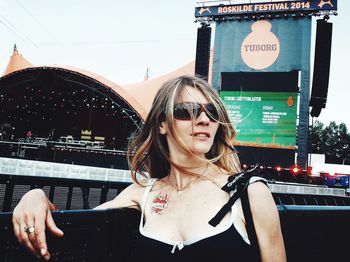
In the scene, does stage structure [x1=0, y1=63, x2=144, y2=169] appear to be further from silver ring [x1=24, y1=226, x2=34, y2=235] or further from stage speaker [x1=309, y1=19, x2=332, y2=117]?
silver ring [x1=24, y1=226, x2=34, y2=235]

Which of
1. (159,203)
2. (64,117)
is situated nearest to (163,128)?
(159,203)

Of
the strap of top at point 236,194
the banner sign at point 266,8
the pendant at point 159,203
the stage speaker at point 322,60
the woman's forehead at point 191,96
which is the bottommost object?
the pendant at point 159,203

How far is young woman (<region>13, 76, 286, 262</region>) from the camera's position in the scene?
125 centimetres

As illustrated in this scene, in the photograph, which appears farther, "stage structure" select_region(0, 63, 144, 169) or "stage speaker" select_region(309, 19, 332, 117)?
"stage structure" select_region(0, 63, 144, 169)

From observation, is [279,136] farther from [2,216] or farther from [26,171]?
[2,216]

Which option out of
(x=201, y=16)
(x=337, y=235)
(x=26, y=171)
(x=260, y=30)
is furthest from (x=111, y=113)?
(x=337, y=235)

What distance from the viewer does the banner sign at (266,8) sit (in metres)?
15.3

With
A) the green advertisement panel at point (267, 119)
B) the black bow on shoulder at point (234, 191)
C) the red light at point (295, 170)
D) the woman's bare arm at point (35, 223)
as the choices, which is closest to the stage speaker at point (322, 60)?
the green advertisement panel at point (267, 119)

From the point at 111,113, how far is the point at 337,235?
27154mm

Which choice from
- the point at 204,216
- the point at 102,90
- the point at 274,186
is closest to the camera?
the point at 204,216

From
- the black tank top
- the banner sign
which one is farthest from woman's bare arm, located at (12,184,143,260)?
the banner sign

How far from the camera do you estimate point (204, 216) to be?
1421mm

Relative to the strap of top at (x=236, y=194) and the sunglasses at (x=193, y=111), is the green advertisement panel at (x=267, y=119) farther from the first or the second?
the strap of top at (x=236, y=194)

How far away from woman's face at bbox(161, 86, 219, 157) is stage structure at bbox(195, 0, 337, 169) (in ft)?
46.9
